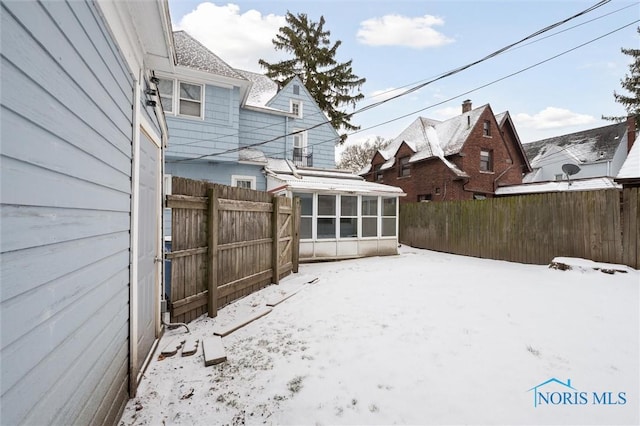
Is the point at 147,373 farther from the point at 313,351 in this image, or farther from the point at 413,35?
the point at 413,35

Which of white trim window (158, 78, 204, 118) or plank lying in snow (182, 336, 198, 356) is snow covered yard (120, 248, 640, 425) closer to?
plank lying in snow (182, 336, 198, 356)

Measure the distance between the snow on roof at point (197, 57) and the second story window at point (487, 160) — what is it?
49.8 ft

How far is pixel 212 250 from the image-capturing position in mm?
4211

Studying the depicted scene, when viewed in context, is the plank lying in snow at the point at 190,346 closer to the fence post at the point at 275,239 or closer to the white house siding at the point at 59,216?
the white house siding at the point at 59,216

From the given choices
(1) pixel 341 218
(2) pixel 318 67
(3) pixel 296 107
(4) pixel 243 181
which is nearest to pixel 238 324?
(1) pixel 341 218

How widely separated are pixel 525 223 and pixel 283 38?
20.7m

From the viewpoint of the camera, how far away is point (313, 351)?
3.32 meters

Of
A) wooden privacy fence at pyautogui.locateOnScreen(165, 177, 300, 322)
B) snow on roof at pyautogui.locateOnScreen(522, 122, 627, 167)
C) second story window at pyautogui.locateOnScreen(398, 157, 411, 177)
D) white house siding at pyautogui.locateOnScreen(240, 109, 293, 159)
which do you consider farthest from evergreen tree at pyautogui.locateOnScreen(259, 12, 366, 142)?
snow on roof at pyautogui.locateOnScreen(522, 122, 627, 167)

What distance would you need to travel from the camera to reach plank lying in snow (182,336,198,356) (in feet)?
10.7

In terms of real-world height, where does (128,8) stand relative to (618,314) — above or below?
above

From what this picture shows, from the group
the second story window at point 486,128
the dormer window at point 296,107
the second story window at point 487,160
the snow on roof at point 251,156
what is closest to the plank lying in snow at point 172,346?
the snow on roof at point 251,156

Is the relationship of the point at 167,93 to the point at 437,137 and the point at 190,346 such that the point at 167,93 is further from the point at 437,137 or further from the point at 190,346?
the point at 437,137

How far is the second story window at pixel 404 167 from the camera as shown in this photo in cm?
1918

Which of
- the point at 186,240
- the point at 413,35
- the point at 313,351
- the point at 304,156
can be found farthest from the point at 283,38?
the point at 313,351
